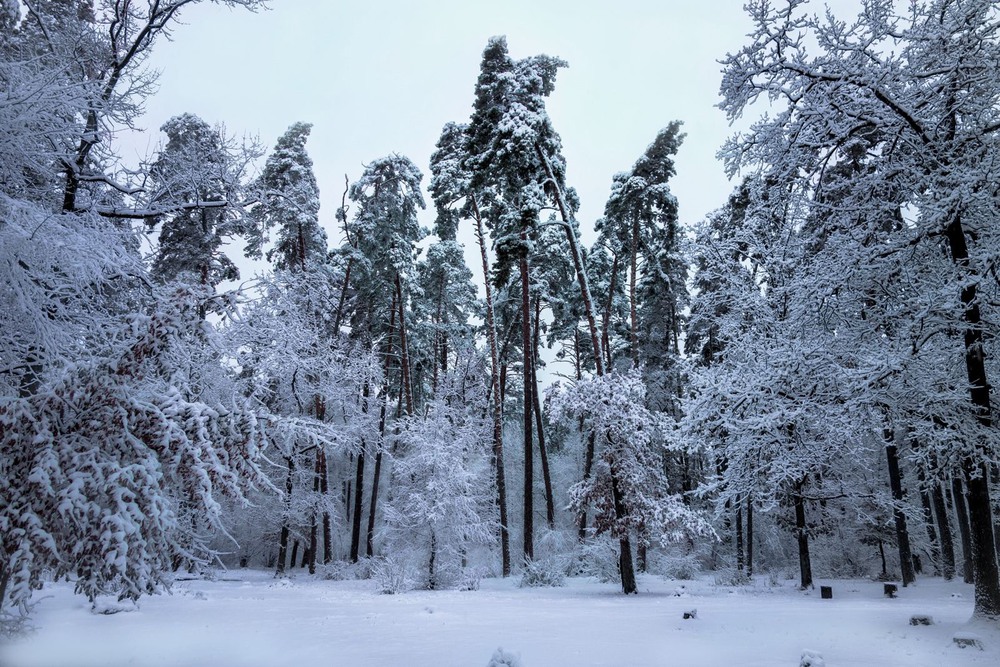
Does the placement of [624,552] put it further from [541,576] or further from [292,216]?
[292,216]

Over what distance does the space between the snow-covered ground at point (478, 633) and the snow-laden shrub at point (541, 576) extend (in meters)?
3.89

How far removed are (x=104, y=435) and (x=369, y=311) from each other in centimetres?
2397

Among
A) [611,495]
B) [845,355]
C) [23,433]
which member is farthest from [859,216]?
[23,433]

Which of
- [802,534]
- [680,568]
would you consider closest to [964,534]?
[802,534]

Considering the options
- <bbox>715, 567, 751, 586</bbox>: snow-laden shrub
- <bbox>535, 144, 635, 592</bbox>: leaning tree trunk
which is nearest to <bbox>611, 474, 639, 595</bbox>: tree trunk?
<bbox>535, 144, 635, 592</bbox>: leaning tree trunk

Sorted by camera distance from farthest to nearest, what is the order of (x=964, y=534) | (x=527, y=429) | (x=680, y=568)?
(x=527, y=429) < (x=680, y=568) < (x=964, y=534)

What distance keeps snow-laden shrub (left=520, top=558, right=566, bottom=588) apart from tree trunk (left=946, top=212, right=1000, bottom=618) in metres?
11.1

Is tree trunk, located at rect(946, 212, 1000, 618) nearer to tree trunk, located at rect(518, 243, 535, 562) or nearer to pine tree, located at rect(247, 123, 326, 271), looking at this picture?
tree trunk, located at rect(518, 243, 535, 562)

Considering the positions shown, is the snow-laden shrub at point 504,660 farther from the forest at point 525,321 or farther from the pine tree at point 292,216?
the pine tree at point 292,216

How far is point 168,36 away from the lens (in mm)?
8484

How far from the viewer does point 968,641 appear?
23.8ft

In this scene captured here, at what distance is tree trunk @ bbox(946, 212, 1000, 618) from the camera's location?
810 cm

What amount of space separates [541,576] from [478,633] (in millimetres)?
9512

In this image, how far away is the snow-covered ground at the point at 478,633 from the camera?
7.02 m
